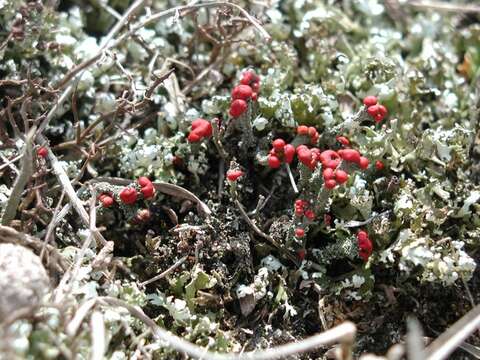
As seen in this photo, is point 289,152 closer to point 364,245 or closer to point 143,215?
point 364,245

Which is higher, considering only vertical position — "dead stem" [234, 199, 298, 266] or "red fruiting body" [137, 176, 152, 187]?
"red fruiting body" [137, 176, 152, 187]

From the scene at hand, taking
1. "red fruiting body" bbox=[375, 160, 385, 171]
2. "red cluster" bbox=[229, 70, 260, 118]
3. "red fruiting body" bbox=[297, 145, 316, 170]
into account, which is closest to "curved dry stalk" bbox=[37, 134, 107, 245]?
"red cluster" bbox=[229, 70, 260, 118]

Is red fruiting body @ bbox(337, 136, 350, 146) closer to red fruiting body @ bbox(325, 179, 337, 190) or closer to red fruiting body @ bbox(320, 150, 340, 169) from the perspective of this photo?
red fruiting body @ bbox(320, 150, 340, 169)

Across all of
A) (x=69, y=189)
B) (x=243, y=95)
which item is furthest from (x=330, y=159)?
(x=69, y=189)

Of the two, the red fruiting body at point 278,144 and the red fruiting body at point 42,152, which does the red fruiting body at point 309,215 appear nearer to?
the red fruiting body at point 278,144

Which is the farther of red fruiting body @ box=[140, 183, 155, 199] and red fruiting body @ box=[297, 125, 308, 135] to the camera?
red fruiting body @ box=[297, 125, 308, 135]

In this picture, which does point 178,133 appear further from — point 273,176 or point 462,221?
point 462,221

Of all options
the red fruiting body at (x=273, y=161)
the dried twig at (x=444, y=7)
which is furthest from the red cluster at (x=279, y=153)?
the dried twig at (x=444, y=7)
